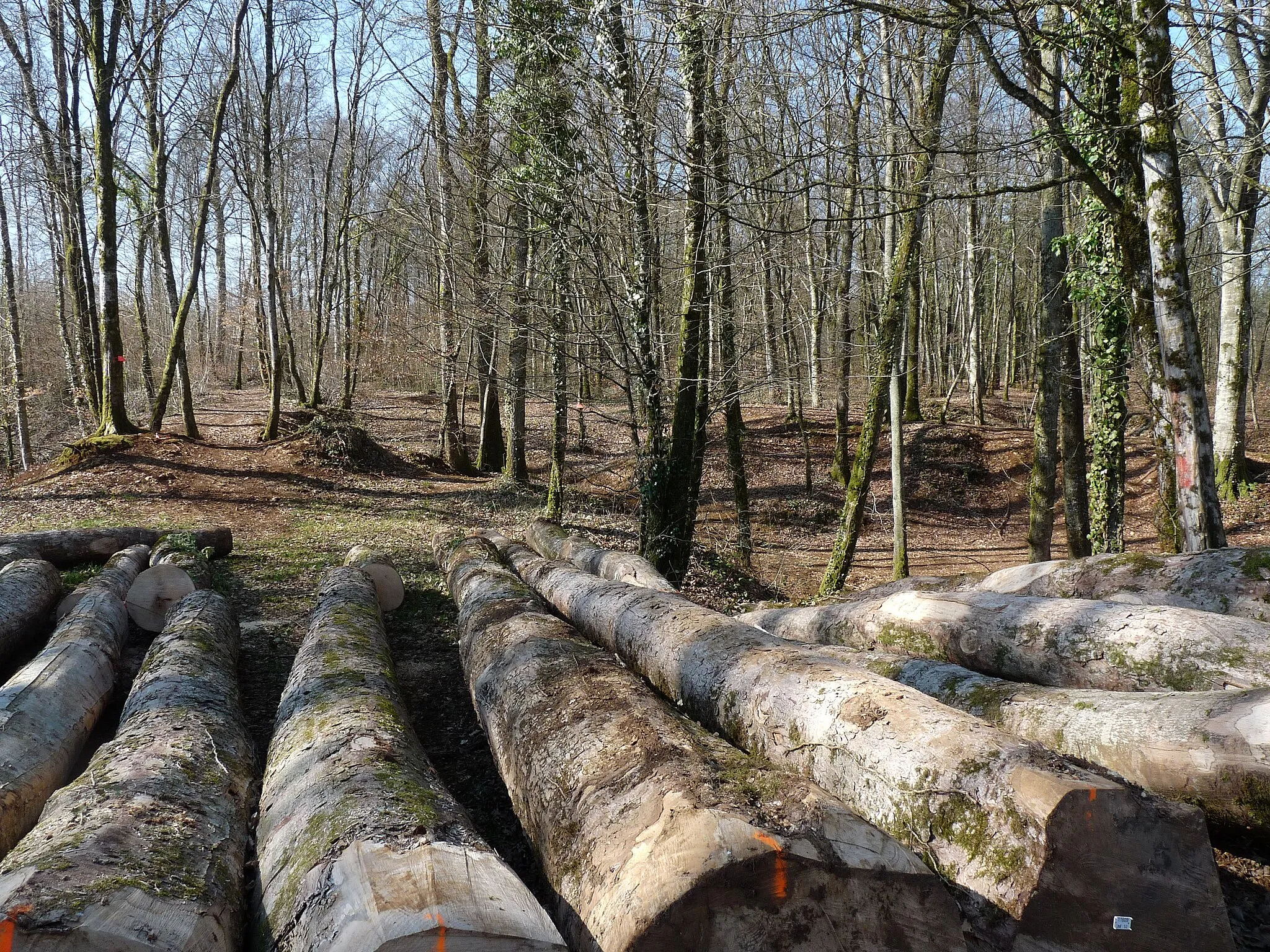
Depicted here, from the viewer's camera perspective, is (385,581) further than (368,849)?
Yes

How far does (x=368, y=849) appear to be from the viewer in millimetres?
2166

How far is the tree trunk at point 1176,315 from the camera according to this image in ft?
18.0

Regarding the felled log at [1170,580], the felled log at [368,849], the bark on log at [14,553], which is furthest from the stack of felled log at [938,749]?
the bark on log at [14,553]

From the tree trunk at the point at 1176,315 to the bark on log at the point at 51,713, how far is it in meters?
7.48

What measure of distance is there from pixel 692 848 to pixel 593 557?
243 inches

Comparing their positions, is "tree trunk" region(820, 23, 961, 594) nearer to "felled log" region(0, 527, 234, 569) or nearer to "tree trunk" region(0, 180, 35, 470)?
"felled log" region(0, 527, 234, 569)

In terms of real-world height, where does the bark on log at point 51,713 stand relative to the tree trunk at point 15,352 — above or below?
below

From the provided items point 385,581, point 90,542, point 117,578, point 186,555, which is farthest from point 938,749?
point 90,542

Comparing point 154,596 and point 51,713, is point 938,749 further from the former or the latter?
point 154,596

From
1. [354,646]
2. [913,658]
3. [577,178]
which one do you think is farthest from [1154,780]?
[577,178]

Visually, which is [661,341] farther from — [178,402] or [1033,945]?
[178,402]

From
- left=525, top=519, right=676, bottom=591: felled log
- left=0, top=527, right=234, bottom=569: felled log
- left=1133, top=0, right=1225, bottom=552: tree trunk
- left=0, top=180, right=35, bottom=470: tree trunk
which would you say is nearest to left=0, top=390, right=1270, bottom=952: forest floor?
left=0, top=527, right=234, bottom=569: felled log

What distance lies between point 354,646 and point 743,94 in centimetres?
652

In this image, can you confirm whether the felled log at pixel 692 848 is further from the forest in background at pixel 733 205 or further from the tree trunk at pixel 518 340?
the tree trunk at pixel 518 340
